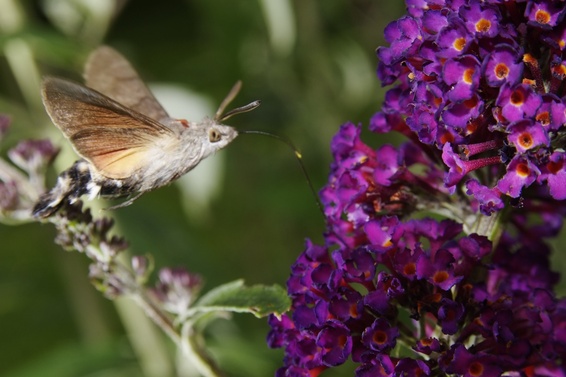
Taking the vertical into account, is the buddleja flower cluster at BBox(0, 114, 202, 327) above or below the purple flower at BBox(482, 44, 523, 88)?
below

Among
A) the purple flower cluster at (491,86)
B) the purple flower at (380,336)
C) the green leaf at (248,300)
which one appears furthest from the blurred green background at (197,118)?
the purple flower cluster at (491,86)

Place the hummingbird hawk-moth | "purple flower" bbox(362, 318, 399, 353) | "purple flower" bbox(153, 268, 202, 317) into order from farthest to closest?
1. "purple flower" bbox(153, 268, 202, 317)
2. the hummingbird hawk-moth
3. "purple flower" bbox(362, 318, 399, 353)

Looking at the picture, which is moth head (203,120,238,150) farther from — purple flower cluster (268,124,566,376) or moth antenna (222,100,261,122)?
purple flower cluster (268,124,566,376)

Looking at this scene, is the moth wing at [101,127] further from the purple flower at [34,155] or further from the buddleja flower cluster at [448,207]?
the buddleja flower cluster at [448,207]

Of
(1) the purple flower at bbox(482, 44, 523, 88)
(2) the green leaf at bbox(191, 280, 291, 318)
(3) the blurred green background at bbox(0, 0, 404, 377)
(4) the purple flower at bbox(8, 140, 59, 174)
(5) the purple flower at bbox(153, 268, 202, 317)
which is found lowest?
(3) the blurred green background at bbox(0, 0, 404, 377)

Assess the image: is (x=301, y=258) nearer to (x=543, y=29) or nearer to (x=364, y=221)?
(x=364, y=221)

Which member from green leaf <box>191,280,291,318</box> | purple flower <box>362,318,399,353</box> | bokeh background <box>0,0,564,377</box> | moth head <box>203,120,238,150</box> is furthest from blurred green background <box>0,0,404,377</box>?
purple flower <box>362,318,399,353</box>

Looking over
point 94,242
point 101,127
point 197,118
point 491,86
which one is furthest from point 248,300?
point 197,118
